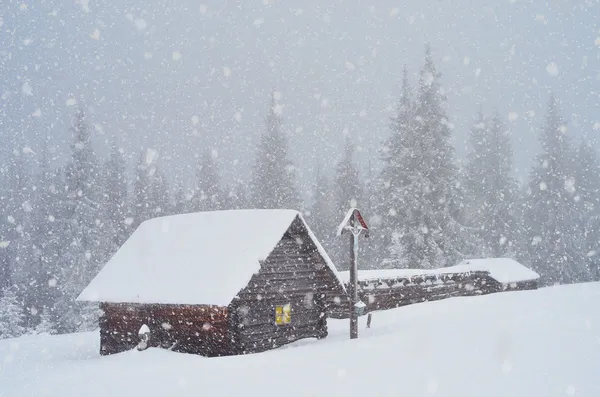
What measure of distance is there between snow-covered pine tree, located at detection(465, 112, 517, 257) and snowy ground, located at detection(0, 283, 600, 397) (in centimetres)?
2511

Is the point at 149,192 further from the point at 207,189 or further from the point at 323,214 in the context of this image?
the point at 323,214

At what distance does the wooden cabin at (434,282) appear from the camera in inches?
982

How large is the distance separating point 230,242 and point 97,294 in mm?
5954

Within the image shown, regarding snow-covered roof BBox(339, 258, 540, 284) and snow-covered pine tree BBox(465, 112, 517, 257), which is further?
snow-covered pine tree BBox(465, 112, 517, 257)

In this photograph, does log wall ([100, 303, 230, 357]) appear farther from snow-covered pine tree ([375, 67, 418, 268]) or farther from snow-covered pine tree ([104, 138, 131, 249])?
snow-covered pine tree ([104, 138, 131, 249])

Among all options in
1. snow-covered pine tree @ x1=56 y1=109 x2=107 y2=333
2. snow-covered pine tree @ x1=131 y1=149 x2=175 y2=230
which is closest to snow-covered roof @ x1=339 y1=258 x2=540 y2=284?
snow-covered pine tree @ x1=56 y1=109 x2=107 y2=333

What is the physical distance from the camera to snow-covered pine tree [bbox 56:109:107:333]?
37406mm

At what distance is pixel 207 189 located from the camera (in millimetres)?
48781

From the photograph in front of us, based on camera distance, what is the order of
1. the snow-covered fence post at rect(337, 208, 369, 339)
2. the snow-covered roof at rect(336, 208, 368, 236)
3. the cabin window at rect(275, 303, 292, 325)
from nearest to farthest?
the snow-covered fence post at rect(337, 208, 369, 339), the cabin window at rect(275, 303, 292, 325), the snow-covered roof at rect(336, 208, 368, 236)

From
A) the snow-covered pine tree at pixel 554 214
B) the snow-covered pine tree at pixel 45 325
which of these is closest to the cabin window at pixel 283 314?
the snow-covered pine tree at pixel 45 325

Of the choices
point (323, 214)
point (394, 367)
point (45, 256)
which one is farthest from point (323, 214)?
point (394, 367)

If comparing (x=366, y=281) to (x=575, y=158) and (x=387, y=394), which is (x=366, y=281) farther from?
(x=575, y=158)

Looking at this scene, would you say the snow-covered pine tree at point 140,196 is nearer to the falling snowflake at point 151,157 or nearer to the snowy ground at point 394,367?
the falling snowflake at point 151,157

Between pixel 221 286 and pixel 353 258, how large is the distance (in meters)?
5.04
